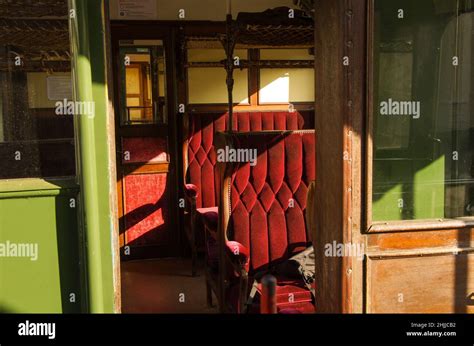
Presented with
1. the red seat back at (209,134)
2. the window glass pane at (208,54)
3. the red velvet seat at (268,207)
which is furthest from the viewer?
the window glass pane at (208,54)

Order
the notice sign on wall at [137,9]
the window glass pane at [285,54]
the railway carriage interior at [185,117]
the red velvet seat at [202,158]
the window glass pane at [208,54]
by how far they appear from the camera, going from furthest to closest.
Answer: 1. the window glass pane at [285,54]
2. the window glass pane at [208,54]
3. the notice sign on wall at [137,9]
4. the red velvet seat at [202,158]
5. the railway carriage interior at [185,117]

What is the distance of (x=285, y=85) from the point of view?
5398 mm

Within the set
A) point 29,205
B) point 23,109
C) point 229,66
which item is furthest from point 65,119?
point 229,66

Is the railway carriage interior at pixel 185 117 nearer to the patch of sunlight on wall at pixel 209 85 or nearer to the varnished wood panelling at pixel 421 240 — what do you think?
the patch of sunlight on wall at pixel 209 85

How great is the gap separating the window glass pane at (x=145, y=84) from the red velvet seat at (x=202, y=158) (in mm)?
421

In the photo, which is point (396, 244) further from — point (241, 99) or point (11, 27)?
point (241, 99)

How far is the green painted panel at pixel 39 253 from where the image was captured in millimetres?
1970

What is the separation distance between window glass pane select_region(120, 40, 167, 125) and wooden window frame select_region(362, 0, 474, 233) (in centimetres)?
316

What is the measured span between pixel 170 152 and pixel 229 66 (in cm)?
162

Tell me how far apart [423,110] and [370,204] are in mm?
478

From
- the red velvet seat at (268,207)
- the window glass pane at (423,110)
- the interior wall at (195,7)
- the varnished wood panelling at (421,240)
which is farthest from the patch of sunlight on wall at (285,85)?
the varnished wood panelling at (421,240)

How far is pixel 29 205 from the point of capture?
198 centimetres

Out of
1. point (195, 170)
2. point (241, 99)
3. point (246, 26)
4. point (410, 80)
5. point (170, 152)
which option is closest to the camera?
point (410, 80)

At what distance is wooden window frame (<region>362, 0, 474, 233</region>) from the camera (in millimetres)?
1971
